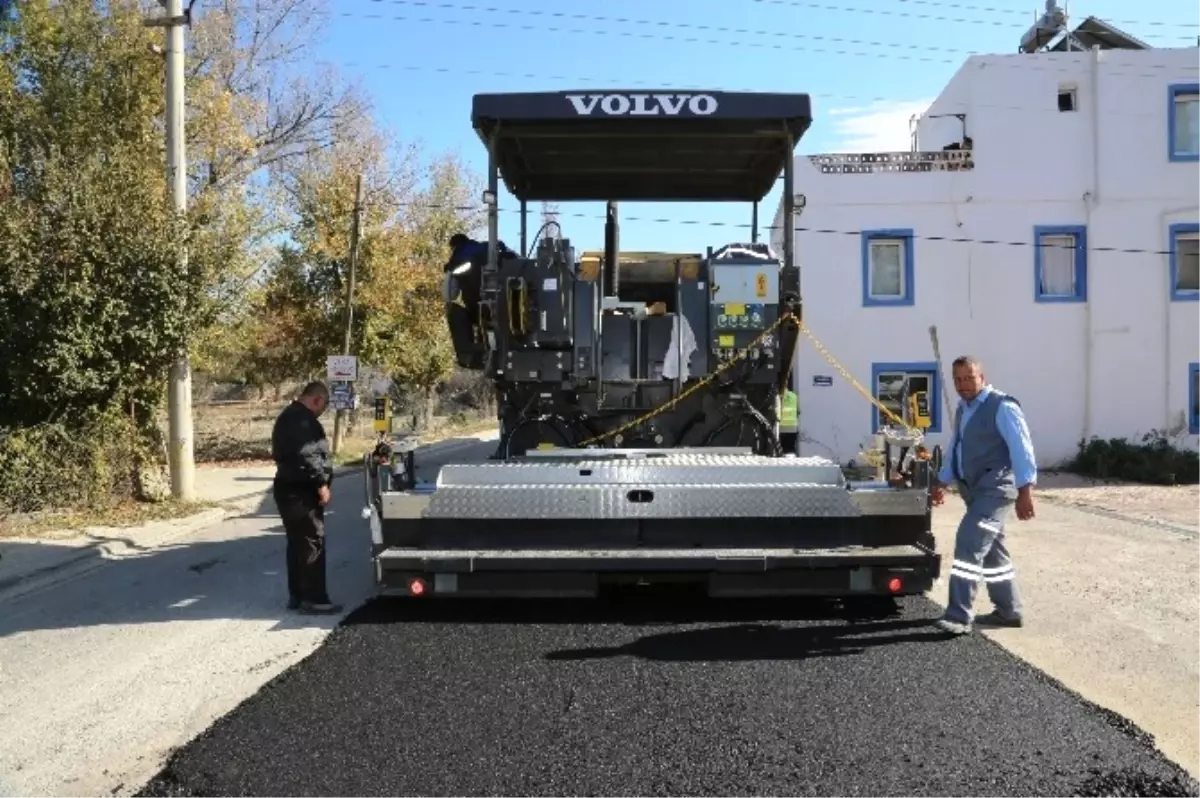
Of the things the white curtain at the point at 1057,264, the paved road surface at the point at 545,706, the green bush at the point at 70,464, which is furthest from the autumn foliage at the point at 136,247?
the white curtain at the point at 1057,264

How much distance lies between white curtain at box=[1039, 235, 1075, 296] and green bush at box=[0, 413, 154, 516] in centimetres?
1548

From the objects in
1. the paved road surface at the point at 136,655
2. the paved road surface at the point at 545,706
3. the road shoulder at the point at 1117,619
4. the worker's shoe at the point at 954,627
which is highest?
the worker's shoe at the point at 954,627

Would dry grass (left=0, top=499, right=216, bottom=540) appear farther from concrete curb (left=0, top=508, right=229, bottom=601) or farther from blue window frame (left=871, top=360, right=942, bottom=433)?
blue window frame (left=871, top=360, right=942, bottom=433)

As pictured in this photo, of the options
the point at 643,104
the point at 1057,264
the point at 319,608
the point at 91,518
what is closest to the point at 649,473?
the point at 319,608

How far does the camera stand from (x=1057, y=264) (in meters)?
19.3

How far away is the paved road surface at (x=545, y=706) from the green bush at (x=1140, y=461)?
12763 millimetres

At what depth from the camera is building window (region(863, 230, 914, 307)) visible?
19.3m

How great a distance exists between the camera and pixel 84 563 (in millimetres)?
9695

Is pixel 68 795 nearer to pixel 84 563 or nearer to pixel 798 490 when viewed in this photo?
pixel 798 490

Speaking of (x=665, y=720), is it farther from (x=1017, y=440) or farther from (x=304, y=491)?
(x=304, y=491)

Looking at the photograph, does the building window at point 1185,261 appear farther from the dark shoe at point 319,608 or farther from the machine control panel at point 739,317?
the dark shoe at point 319,608

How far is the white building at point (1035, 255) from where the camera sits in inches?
748

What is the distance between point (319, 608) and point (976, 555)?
170 inches

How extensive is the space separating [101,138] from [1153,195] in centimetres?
1758
